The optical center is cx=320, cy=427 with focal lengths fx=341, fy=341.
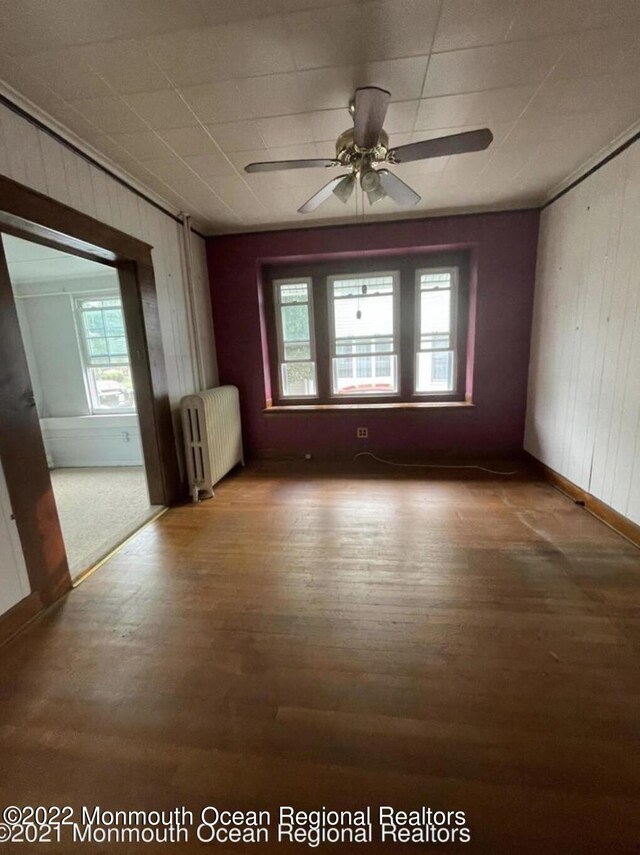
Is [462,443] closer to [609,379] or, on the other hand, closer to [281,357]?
[609,379]

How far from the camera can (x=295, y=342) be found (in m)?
4.18

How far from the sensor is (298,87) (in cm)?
172

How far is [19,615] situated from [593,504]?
375cm

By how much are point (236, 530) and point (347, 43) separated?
9.21 feet

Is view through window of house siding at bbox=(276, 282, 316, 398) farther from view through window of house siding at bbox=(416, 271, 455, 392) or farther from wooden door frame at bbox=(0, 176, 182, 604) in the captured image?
wooden door frame at bbox=(0, 176, 182, 604)

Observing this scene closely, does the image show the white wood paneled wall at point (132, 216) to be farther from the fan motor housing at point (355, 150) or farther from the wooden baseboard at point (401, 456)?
the fan motor housing at point (355, 150)

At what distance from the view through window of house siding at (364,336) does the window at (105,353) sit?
272 centimetres

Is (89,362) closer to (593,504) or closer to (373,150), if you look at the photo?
(373,150)

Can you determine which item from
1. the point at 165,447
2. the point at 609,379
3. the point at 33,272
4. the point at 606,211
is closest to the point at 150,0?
the point at 165,447

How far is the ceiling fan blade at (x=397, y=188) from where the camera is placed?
2.03m

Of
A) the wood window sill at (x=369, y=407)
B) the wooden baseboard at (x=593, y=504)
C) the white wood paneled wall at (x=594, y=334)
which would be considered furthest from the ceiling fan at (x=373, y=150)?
the wooden baseboard at (x=593, y=504)

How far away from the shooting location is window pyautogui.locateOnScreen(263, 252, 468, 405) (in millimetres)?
3877

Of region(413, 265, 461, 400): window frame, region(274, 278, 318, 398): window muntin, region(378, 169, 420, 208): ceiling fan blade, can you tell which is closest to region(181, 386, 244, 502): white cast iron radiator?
region(274, 278, 318, 398): window muntin

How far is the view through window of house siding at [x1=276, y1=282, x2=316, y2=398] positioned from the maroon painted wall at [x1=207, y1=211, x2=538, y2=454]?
323 millimetres
